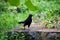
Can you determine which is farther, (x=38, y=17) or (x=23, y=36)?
(x=38, y=17)

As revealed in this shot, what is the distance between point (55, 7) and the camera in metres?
5.91

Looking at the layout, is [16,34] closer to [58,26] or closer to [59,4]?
[58,26]

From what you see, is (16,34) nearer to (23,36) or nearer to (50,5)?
(23,36)

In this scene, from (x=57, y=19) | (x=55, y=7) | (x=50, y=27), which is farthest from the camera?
(x=55, y=7)

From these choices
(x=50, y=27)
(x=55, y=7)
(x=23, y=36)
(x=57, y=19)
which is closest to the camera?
(x=23, y=36)

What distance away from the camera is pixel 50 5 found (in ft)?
20.0

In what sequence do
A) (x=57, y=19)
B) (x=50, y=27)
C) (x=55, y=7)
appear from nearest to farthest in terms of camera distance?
(x=50, y=27) → (x=57, y=19) → (x=55, y=7)

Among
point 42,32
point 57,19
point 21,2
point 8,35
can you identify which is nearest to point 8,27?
point 8,35

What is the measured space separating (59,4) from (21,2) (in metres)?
5.64

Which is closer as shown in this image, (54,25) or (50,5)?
(54,25)

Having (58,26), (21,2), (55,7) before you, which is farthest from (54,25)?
(21,2)

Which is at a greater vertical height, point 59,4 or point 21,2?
point 21,2

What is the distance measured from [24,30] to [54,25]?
0.66 metres

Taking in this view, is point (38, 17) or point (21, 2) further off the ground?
point (21, 2)
